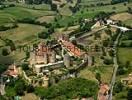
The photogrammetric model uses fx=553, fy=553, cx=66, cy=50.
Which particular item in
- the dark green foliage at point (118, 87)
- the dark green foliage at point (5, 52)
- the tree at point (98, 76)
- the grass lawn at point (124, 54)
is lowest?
the dark green foliage at point (5, 52)

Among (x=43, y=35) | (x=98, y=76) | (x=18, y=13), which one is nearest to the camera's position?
(x=98, y=76)

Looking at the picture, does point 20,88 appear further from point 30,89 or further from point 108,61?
point 108,61

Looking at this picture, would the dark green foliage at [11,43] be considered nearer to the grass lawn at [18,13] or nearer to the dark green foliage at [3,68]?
the dark green foliage at [3,68]

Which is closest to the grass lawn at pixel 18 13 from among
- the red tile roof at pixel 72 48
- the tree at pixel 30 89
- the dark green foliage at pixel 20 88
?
the red tile roof at pixel 72 48

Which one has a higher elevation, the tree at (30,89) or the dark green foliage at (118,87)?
the dark green foliage at (118,87)

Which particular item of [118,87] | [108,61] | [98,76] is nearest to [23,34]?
[108,61]

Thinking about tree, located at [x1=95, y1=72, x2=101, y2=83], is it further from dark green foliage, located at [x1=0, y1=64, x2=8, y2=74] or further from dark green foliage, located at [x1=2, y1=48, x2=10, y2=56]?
dark green foliage, located at [x1=2, y1=48, x2=10, y2=56]
